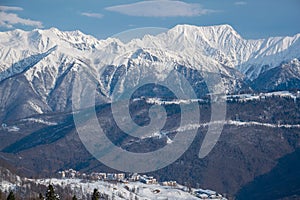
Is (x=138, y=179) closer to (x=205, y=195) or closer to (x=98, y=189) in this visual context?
(x=205, y=195)

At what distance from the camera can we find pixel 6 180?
432 feet

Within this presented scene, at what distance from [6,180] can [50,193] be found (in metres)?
69.1

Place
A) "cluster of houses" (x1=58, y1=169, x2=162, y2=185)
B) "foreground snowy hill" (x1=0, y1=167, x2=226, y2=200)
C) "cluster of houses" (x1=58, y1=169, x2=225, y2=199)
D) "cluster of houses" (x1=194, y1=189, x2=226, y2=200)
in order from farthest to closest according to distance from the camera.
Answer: "cluster of houses" (x1=58, y1=169, x2=162, y2=185)
"cluster of houses" (x1=58, y1=169, x2=225, y2=199)
"cluster of houses" (x1=194, y1=189, x2=226, y2=200)
"foreground snowy hill" (x1=0, y1=167, x2=226, y2=200)

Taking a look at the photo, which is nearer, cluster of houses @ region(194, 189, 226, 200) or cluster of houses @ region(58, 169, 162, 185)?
cluster of houses @ region(194, 189, 226, 200)

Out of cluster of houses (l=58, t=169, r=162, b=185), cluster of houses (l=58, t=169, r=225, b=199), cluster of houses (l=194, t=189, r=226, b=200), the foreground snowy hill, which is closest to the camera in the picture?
the foreground snowy hill

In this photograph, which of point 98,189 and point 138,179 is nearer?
point 98,189

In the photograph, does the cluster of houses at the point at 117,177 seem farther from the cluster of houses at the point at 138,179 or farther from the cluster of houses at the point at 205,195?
the cluster of houses at the point at 205,195

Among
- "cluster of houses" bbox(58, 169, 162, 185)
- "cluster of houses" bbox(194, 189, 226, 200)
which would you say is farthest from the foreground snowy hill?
"cluster of houses" bbox(58, 169, 162, 185)

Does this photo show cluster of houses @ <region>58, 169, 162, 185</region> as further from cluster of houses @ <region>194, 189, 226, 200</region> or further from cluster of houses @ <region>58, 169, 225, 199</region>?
cluster of houses @ <region>194, 189, 226, 200</region>

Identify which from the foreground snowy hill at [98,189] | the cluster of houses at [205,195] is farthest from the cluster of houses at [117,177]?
the cluster of houses at [205,195]

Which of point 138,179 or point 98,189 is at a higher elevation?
point 138,179

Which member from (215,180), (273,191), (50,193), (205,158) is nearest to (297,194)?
(273,191)

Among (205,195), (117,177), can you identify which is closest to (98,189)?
(205,195)

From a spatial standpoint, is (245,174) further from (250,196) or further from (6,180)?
(6,180)
